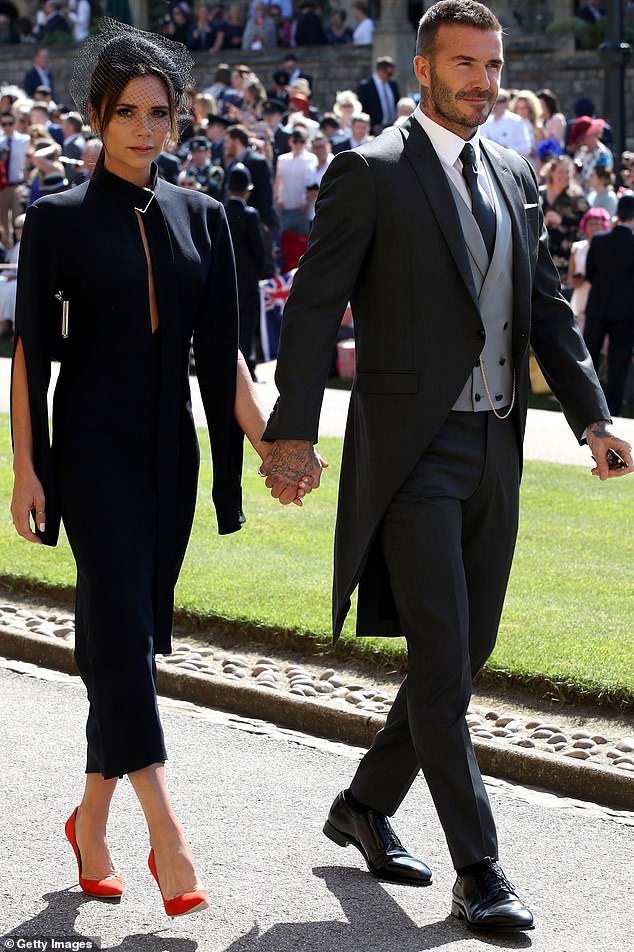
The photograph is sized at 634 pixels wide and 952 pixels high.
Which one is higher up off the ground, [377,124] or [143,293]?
[377,124]

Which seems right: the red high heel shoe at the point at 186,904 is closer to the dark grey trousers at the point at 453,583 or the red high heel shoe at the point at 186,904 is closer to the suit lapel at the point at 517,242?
the dark grey trousers at the point at 453,583

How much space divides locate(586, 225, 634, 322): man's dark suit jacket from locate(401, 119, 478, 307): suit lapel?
9549mm

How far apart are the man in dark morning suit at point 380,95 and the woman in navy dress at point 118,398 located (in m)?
19.8

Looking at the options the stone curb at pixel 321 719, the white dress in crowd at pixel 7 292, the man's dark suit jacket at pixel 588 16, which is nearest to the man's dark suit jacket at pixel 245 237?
the white dress in crowd at pixel 7 292

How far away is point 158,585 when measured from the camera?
4.04 m

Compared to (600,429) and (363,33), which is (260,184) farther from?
(363,33)

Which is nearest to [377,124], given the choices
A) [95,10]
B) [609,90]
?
[609,90]

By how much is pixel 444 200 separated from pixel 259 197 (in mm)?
11363

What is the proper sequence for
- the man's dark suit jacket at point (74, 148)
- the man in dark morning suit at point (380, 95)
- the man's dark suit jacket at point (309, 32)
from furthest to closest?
the man's dark suit jacket at point (309, 32) → the man in dark morning suit at point (380, 95) → the man's dark suit jacket at point (74, 148)

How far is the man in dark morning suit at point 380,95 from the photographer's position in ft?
76.9

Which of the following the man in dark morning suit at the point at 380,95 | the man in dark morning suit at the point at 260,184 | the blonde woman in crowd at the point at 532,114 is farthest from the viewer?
the man in dark morning suit at the point at 380,95

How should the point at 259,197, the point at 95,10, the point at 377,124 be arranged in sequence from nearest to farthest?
the point at 259,197
the point at 377,124
the point at 95,10

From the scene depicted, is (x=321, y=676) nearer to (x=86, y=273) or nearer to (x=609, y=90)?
(x=86, y=273)

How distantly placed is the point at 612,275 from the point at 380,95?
10.9 metres
